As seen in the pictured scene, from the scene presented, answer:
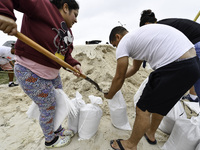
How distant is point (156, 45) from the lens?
100 centimetres

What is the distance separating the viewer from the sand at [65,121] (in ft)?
4.37

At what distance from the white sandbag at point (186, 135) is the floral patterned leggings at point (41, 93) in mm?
1294

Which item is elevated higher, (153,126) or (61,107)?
(61,107)

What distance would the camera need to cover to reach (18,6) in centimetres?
76

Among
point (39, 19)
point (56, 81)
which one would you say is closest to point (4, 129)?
point (56, 81)

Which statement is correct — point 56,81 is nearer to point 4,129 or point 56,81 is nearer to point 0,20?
point 0,20

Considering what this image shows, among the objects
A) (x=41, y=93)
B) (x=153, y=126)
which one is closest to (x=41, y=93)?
(x=41, y=93)

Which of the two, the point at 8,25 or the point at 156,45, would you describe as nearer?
the point at 8,25

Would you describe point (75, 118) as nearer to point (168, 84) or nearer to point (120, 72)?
point (120, 72)

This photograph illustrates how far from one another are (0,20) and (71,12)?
23.6 inches

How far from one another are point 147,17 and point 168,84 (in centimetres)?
122

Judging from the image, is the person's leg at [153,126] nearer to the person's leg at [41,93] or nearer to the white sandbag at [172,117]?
the white sandbag at [172,117]

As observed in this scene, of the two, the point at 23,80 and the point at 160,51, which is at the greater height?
the point at 160,51

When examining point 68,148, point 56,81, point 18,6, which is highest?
point 18,6
